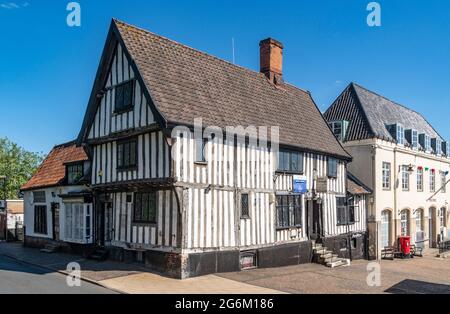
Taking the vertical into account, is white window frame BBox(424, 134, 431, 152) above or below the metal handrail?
above

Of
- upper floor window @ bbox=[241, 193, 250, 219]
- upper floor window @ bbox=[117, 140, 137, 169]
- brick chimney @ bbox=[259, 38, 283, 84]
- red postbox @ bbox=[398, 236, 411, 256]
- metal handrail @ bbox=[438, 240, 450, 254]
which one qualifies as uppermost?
brick chimney @ bbox=[259, 38, 283, 84]

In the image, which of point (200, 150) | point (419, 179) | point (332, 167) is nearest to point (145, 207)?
point (200, 150)

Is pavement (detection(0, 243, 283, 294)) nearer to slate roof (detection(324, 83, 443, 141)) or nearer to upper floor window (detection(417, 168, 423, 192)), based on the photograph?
slate roof (detection(324, 83, 443, 141))

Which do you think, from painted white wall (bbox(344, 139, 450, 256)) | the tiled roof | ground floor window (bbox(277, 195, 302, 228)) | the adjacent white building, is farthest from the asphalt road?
painted white wall (bbox(344, 139, 450, 256))

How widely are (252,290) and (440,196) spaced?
87.9 ft

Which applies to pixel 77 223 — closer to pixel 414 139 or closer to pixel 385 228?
pixel 385 228

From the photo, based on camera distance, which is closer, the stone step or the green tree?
the stone step

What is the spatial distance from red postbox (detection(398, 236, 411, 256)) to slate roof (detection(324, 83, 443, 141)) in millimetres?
6150

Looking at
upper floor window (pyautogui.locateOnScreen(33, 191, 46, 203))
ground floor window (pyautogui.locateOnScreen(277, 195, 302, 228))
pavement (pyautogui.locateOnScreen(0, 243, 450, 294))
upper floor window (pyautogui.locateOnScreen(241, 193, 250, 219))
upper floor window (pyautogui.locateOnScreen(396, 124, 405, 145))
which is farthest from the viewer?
upper floor window (pyautogui.locateOnScreen(396, 124, 405, 145))

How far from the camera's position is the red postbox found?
25.8 metres

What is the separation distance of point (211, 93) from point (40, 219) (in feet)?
41.6

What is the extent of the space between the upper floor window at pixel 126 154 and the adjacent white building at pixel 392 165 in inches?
585

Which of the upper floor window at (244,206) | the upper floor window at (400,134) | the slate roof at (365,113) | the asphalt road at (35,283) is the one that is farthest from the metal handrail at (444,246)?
the asphalt road at (35,283)

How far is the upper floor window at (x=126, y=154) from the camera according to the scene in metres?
16.0
